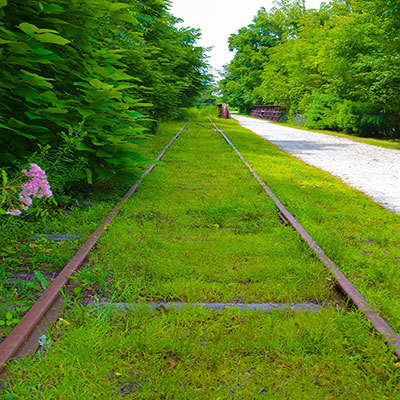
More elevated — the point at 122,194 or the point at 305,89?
the point at 305,89

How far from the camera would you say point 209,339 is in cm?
221

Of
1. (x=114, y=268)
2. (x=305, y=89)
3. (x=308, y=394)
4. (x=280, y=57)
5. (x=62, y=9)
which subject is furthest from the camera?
(x=280, y=57)

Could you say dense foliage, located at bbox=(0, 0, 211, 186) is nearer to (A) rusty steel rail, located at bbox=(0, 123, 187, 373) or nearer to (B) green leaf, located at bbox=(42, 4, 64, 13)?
(B) green leaf, located at bbox=(42, 4, 64, 13)

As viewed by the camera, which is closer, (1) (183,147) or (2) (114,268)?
(2) (114,268)

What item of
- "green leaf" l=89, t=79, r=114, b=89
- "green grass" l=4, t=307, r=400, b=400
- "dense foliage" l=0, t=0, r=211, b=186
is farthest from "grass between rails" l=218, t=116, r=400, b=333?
"green leaf" l=89, t=79, r=114, b=89

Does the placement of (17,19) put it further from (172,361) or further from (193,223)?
(172,361)

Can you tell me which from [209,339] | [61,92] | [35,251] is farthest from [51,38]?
[209,339]

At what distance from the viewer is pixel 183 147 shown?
12023 mm

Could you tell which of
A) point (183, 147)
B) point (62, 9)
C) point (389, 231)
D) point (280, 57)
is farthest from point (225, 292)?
point (280, 57)

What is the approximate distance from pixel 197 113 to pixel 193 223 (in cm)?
2973

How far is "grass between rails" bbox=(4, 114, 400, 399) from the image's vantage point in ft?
6.01

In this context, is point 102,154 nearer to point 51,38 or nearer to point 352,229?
point 51,38

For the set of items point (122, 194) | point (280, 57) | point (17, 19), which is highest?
point (280, 57)

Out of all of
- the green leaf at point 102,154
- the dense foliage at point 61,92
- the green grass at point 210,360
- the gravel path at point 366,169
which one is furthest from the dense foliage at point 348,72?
the green grass at point 210,360
